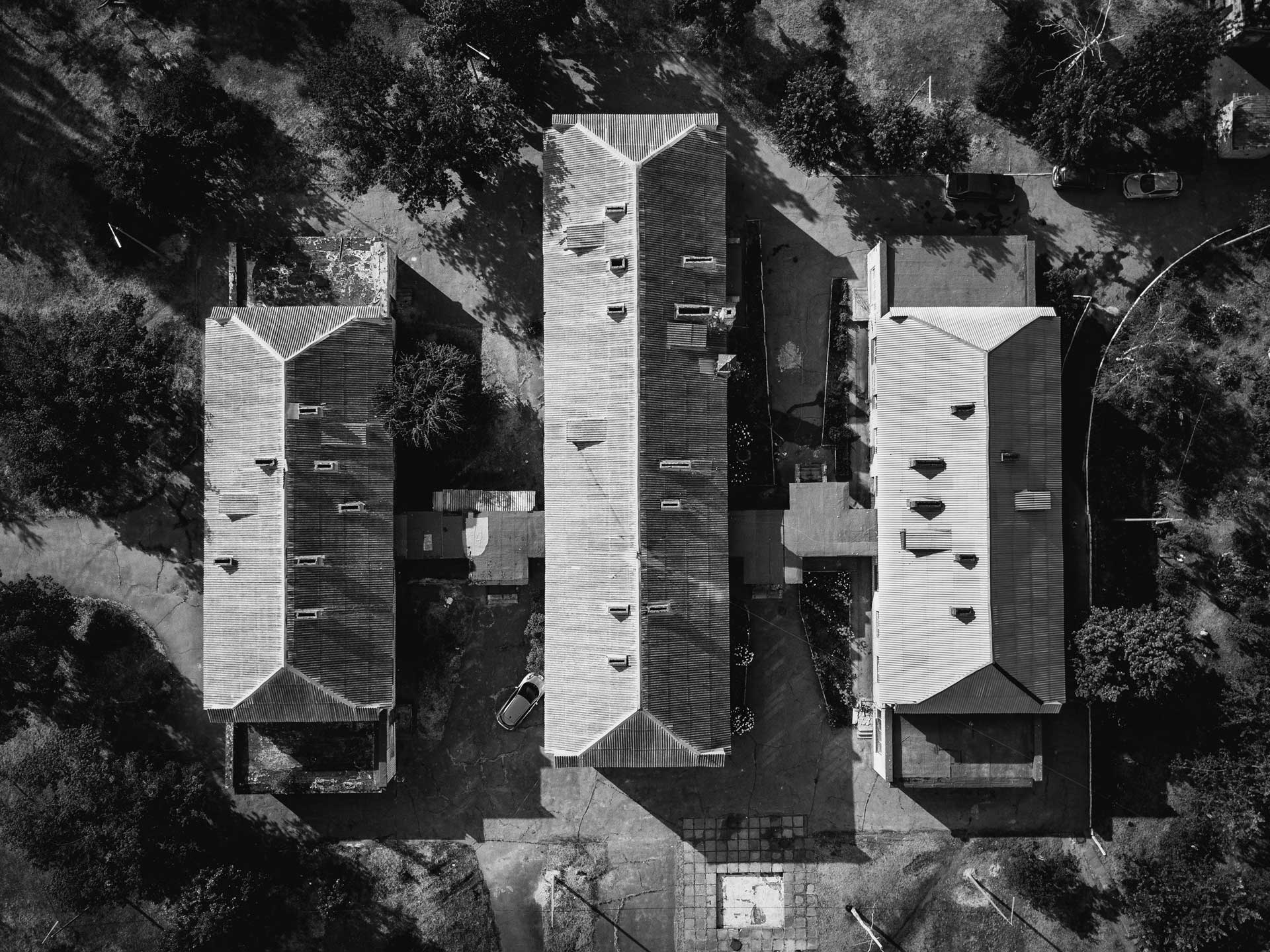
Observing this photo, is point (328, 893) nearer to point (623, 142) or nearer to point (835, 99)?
point (623, 142)

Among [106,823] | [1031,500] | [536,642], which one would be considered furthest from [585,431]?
[106,823]

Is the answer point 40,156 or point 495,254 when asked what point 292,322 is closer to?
point 495,254

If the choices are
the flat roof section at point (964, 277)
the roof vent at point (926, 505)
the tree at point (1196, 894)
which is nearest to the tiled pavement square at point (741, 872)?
the tree at point (1196, 894)

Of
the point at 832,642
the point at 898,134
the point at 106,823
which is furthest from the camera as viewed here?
the point at 832,642

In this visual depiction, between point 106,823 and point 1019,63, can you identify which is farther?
point 1019,63

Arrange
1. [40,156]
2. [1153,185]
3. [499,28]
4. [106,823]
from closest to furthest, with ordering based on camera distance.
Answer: [106,823] < [499,28] < [1153,185] < [40,156]

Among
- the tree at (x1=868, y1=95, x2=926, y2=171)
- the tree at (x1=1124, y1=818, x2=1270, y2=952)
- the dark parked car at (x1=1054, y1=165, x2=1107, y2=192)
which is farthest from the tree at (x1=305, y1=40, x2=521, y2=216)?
the tree at (x1=1124, y1=818, x2=1270, y2=952)

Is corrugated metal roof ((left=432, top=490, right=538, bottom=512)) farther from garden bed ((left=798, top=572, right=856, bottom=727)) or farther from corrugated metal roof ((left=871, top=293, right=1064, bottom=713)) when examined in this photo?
corrugated metal roof ((left=871, top=293, right=1064, bottom=713))

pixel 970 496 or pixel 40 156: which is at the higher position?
pixel 40 156
